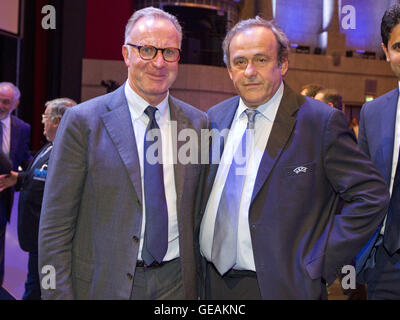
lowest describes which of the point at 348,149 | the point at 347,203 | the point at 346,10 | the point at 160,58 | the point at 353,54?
the point at 347,203

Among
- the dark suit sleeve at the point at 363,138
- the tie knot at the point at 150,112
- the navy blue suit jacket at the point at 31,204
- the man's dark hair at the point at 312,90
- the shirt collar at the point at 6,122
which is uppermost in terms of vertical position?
the man's dark hair at the point at 312,90

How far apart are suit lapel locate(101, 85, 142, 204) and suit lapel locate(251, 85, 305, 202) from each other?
16.4 inches

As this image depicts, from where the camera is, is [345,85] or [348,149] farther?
[345,85]

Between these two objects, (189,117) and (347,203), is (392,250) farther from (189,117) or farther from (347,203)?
(189,117)

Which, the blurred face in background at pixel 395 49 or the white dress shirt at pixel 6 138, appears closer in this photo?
the blurred face in background at pixel 395 49

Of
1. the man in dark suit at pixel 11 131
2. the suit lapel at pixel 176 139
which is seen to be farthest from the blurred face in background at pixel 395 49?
the man in dark suit at pixel 11 131

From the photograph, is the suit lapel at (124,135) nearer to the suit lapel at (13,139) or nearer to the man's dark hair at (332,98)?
the man's dark hair at (332,98)

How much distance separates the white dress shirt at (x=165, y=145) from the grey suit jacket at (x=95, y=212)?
0.03m

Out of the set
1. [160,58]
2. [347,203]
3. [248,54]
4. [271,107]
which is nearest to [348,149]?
[347,203]

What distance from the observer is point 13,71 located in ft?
24.7

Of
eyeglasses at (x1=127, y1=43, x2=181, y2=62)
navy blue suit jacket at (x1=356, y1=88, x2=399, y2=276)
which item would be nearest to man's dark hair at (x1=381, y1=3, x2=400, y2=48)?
navy blue suit jacket at (x1=356, y1=88, x2=399, y2=276)

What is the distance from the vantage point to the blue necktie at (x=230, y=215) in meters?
1.67

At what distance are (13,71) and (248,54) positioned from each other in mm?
6637

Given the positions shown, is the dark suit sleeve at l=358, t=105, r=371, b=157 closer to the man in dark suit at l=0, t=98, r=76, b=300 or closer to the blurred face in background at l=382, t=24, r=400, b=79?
the blurred face in background at l=382, t=24, r=400, b=79
